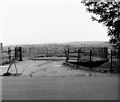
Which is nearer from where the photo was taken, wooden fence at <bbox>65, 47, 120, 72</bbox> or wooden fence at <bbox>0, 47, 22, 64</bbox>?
wooden fence at <bbox>65, 47, 120, 72</bbox>

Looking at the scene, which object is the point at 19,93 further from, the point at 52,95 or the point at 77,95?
the point at 77,95

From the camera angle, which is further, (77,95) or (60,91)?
(60,91)

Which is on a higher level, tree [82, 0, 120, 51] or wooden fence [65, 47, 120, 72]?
tree [82, 0, 120, 51]

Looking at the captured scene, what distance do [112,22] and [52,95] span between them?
1435 cm

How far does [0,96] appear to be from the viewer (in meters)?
9.04

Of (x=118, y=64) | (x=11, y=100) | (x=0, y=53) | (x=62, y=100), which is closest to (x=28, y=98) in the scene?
(x=11, y=100)

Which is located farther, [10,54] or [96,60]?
[96,60]

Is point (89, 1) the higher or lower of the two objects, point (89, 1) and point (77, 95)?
the higher

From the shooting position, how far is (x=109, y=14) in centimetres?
2202

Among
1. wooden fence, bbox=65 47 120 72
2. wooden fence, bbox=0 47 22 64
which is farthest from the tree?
wooden fence, bbox=0 47 22 64

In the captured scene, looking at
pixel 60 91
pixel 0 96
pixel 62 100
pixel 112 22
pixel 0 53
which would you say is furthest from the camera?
pixel 0 53

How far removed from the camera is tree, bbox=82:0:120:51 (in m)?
21.4

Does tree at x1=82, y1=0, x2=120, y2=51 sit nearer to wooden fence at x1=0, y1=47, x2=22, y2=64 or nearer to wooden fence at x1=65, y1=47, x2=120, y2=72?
wooden fence at x1=65, y1=47, x2=120, y2=72

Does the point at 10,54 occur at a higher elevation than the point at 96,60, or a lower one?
higher
